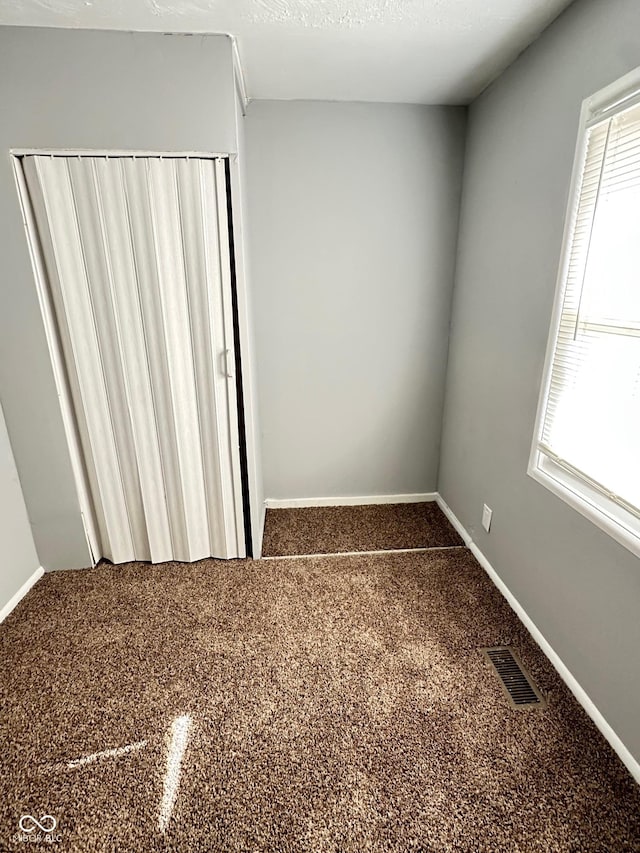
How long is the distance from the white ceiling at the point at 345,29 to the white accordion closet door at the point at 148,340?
0.45 metres

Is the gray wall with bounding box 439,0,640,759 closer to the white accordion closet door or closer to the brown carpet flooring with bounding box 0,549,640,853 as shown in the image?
the brown carpet flooring with bounding box 0,549,640,853

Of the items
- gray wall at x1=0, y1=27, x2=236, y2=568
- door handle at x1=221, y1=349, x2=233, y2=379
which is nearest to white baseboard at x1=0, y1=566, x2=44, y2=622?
gray wall at x1=0, y1=27, x2=236, y2=568

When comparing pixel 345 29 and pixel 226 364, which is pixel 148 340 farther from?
pixel 345 29

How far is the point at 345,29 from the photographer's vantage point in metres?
1.69

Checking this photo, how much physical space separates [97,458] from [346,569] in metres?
1.41

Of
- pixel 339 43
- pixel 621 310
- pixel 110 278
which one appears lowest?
pixel 621 310

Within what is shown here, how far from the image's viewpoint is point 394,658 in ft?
5.69

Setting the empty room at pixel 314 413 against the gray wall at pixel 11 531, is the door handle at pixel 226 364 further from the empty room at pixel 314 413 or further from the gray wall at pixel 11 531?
the gray wall at pixel 11 531

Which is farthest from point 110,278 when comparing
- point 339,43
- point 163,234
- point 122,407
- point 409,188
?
point 409,188

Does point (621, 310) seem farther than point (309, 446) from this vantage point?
No

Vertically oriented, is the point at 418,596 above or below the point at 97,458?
below

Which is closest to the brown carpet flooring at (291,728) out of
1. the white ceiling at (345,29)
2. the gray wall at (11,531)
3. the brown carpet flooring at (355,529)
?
the gray wall at (11,531)

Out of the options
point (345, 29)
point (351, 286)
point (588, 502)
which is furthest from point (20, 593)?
point (345, 29)

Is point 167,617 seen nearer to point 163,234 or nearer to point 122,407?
point 122,407
